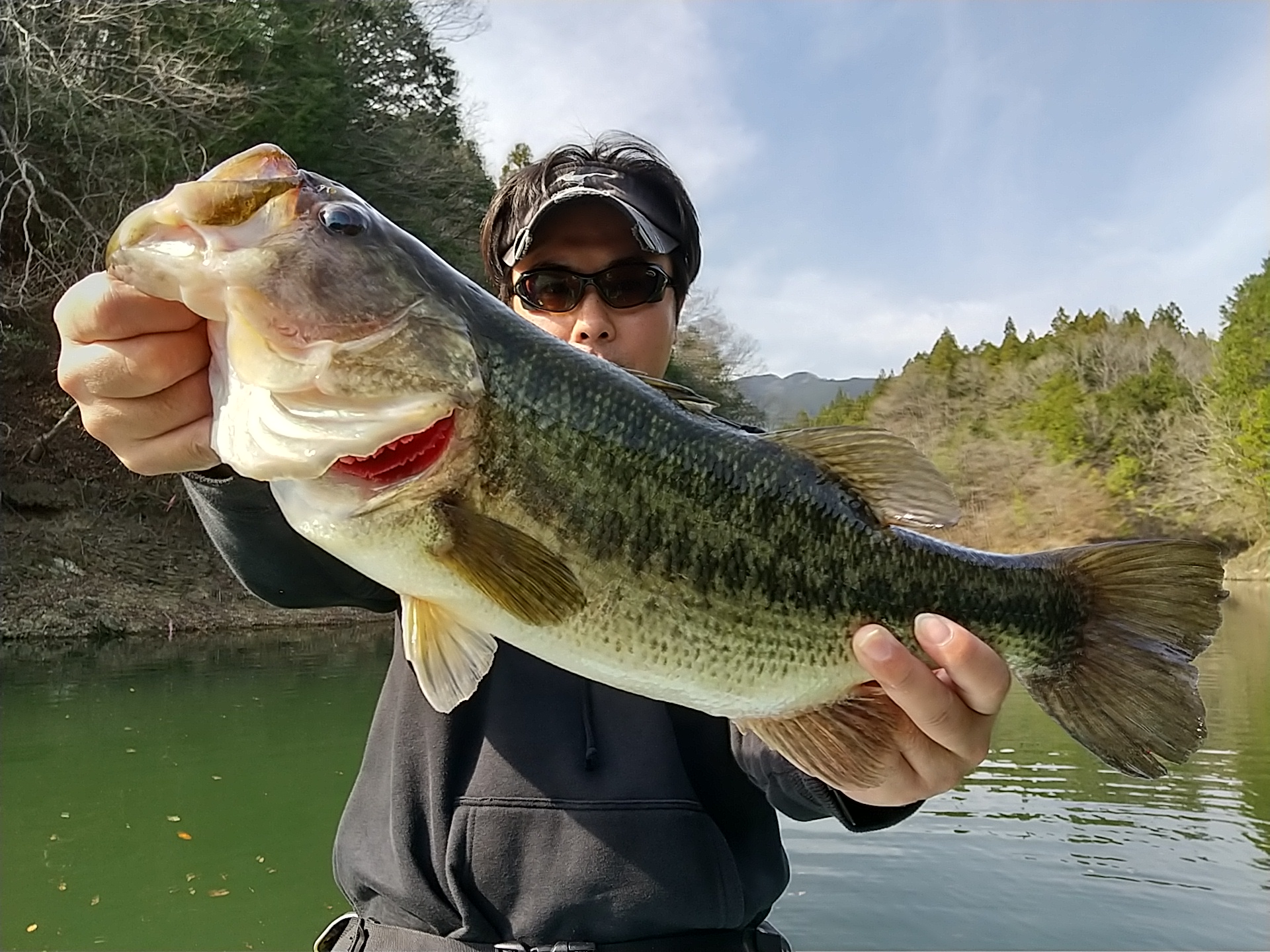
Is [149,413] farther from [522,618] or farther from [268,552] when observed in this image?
[522,618]

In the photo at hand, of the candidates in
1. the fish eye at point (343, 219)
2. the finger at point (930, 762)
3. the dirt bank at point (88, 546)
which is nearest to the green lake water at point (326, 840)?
the dirt bank at point (88, 546)

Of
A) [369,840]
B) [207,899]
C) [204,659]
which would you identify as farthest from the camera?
[204,659]

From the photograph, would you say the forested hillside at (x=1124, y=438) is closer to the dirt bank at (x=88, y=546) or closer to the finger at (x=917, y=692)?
the dirt bank at (x=88, y=546)

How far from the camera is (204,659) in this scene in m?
12.4

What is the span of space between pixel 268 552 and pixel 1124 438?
45.5 metres

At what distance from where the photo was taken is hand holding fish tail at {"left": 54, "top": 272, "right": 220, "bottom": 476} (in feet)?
5.51

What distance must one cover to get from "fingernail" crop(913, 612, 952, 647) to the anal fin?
0.54ft

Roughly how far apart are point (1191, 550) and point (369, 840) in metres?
2.04

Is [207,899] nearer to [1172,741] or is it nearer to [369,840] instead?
[369,840]

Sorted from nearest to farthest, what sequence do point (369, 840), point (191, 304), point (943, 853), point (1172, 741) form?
point (191, 304) → point (1172, 741) → point (369, 840) → point (943, 853)

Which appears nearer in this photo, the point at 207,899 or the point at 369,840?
the point at 369,840

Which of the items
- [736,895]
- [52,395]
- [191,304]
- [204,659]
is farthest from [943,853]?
[52,395]

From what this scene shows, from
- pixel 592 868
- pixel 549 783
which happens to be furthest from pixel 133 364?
pixel 592 868

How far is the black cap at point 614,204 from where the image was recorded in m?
2.84
